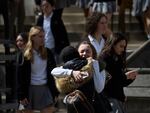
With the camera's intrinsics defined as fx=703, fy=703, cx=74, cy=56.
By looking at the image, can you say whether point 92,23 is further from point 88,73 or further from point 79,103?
point 79,103

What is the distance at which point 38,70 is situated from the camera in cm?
912

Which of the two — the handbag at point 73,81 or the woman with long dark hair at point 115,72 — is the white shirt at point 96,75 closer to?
the handbag at point 73,81

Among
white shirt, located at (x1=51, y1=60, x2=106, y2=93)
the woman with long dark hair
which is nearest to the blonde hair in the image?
the woman with long dark hair

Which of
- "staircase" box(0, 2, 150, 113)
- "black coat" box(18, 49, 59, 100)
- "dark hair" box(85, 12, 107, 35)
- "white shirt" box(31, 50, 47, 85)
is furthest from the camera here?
"staircase" box(0, 2, 150, 113)

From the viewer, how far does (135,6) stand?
14.0 m

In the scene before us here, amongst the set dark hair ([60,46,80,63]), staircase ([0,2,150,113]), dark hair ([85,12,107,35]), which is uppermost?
dark hair ([85,12,107,35])

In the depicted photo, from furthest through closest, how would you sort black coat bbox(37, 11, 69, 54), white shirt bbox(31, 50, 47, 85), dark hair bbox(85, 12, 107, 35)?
1. black coat bbox(37, 11, 69, 54)
2. white shirt bbox(31, 50, 47, 85)
3. dark hair bbox(85, 12, 107, 35)

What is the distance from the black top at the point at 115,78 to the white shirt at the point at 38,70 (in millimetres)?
1229

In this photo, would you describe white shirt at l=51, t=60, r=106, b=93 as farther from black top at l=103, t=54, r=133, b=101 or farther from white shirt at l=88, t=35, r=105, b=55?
white shirt at l=88, t=35, r=105, b=55

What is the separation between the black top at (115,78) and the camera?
815 centimetres

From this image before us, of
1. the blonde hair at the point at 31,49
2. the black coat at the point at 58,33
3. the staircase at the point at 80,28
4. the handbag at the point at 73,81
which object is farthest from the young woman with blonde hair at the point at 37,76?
the black coat at the point at 58,33

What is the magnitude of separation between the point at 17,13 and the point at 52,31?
11.8ft

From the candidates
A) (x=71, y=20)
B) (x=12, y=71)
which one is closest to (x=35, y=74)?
(x=12, y=71)

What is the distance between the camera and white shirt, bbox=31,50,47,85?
911cm
